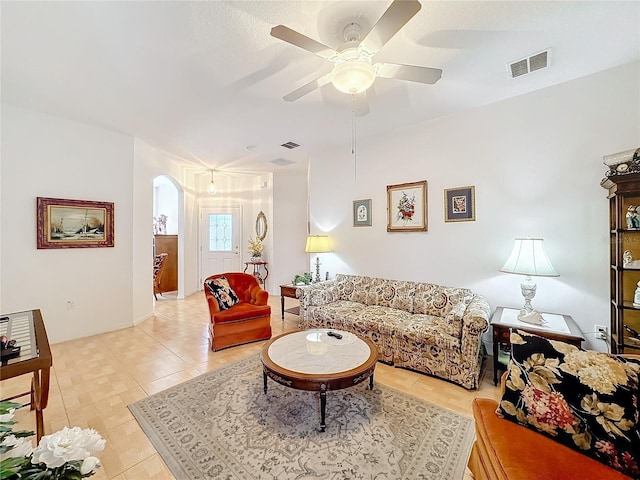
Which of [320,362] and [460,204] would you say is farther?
[460,204]

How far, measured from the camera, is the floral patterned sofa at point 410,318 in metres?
2.45

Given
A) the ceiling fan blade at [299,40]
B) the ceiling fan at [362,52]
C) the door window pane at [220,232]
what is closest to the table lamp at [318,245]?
the ceiling fan at [362,52]

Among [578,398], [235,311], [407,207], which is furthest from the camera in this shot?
[407,207]

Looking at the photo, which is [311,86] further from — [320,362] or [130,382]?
[130,382]

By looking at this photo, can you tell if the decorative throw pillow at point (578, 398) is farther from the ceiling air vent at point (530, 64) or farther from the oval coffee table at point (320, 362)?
the ceiling air vent at point (530, 64)

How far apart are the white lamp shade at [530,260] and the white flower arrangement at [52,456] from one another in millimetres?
2999

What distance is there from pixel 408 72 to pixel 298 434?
2595 millimetres

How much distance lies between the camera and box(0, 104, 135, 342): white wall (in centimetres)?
317

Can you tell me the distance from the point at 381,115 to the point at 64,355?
15.2 ft

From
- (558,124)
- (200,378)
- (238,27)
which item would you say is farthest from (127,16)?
(558,124)

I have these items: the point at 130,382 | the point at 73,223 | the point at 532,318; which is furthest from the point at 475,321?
the point at 73,223

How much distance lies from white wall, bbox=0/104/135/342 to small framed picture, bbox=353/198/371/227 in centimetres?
342

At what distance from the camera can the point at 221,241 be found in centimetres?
674

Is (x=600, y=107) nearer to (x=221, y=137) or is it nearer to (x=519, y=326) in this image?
(x=519, y=326)
